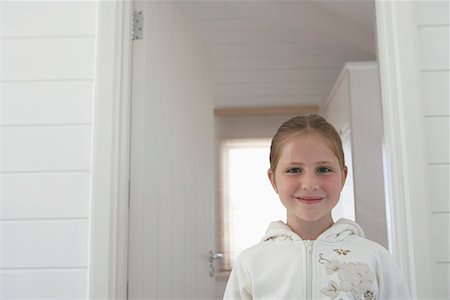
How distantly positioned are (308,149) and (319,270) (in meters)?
0.27

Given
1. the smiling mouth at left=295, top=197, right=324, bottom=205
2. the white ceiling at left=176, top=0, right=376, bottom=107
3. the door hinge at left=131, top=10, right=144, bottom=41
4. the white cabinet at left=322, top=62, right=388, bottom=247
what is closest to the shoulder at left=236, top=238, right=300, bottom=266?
the smiling mouth at left=295, top=197, right=324, bottom=205

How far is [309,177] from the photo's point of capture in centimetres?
106

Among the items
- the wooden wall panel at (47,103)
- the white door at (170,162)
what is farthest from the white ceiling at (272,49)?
the wooden wall panel at (47,103)

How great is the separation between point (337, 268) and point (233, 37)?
3.03 m

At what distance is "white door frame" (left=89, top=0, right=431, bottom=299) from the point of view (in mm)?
1422

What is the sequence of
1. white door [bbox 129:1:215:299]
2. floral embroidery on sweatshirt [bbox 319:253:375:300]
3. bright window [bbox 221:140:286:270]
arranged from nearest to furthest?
floral embroidery on sweatshirt [bbox 319:253:375:300] < white door [bbox 129:1:215:299] < bright window [bbox 221:140:286:270]

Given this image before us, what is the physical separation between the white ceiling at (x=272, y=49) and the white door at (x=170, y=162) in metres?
1.39

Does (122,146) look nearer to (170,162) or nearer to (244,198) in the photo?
(170,162)

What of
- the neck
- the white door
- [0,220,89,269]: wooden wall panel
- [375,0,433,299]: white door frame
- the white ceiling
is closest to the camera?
the neck

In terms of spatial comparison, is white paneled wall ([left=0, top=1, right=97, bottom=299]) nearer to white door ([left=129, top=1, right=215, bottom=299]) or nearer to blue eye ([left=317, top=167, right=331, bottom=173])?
white door ([left=129, top=1, right=215, bottom=299])

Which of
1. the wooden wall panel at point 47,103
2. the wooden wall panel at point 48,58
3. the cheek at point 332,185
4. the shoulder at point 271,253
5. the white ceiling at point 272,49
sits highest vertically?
the white ceiling at point 272,49

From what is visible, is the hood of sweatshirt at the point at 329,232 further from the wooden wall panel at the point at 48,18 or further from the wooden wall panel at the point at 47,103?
the wooden wall panel at the point at 48,18

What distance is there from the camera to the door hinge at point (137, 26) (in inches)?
65.4

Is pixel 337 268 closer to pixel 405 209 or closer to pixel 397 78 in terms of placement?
pixel 405 209
